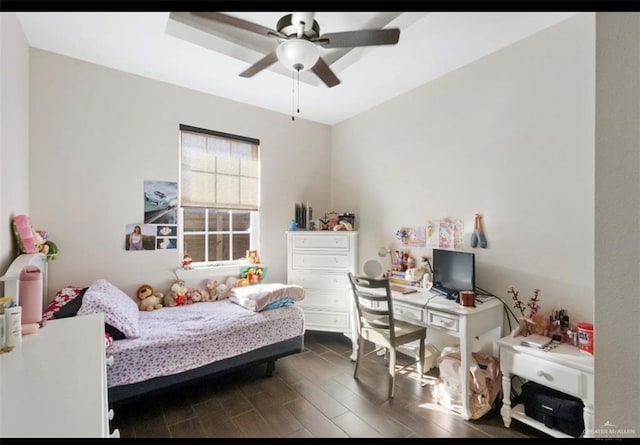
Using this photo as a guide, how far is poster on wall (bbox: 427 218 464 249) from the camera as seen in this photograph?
8.16 ft

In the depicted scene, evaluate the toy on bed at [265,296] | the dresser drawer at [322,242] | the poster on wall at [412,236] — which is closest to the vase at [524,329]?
the poster on wall at [412,236]

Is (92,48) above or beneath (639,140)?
above

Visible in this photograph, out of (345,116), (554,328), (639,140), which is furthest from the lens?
(345,116)

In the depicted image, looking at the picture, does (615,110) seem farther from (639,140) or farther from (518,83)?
(518,83)

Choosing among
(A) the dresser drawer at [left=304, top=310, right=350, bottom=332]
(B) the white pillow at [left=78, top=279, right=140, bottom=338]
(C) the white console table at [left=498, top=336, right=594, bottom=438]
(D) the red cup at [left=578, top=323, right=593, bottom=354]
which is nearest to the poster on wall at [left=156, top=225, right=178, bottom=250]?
(B) the white pillow at [left=78, top=279, right=140, bottom=338]

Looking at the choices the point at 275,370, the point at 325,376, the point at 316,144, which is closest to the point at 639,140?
the point at 325,376

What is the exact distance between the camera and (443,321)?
2068 millimetres

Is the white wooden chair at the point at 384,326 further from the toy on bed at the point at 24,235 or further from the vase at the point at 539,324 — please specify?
the toy on bed at the point at 24,235

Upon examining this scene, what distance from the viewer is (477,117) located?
2375 mm

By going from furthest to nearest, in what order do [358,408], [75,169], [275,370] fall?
1. [275,370]
2. [75,169]
3. [358,408]

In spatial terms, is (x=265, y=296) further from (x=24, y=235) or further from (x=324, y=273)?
(x=24, y=235)

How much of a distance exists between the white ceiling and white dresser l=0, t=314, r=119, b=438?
75.7 inches

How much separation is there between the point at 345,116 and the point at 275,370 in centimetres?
292

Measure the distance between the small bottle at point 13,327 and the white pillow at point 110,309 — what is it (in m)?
0.62
